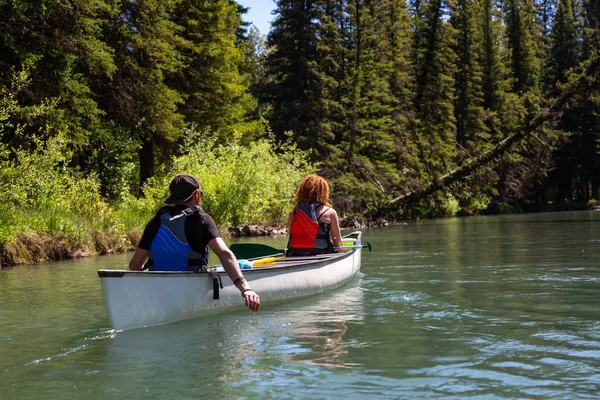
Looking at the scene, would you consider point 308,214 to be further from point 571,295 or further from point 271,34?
point 271,34

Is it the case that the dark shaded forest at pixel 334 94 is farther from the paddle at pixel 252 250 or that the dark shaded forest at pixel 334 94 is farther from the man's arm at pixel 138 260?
the man's arm at pixel 138 260

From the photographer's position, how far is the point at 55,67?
22.7 meters

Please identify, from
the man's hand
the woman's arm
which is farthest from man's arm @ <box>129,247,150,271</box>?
the woman's arm

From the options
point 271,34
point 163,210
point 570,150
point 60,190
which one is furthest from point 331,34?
point 163,210

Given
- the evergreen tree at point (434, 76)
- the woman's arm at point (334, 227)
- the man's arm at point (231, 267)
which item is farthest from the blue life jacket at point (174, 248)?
the evergreen tree at point (434, 76)

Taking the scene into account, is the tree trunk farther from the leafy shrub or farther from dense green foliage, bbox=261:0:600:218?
dense green foliage, bbox=261:0:600:218

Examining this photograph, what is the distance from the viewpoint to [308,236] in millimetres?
11977

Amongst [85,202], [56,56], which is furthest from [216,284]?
[56,56]

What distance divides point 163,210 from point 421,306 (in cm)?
375

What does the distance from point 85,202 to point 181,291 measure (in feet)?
43.5

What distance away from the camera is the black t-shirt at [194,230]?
25.8ft

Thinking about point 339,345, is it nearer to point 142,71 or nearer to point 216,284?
point 216,284

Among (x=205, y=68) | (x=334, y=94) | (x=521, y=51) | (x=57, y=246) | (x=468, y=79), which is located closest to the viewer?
(x=57, y=246)

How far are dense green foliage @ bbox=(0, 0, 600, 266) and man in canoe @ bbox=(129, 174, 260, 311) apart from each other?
31.6 feet
